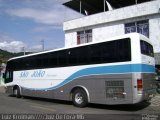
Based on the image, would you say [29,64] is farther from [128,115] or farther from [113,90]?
[128,115]

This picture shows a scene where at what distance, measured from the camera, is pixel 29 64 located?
1897cm

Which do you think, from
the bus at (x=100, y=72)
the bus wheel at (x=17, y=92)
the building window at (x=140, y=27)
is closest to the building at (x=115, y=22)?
the building window at (x=140, y=27)

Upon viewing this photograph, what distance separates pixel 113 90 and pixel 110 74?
78 cm

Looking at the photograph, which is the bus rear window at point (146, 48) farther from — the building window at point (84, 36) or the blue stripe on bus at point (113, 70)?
the building window at point (84, 36)

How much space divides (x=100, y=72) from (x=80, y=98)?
2.07 m

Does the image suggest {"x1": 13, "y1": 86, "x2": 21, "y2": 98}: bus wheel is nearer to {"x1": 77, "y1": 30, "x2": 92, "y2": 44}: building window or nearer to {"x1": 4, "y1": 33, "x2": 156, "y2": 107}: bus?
{"x1": 4, "y1": 33, "x2": 156, "y2": 107}: bus

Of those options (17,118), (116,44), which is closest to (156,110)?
(116,44)

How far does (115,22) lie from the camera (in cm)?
2728

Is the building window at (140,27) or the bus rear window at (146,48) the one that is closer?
the bus rear window at (146,48)

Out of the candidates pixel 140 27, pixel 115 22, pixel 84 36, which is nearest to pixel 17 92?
pixel 115 22

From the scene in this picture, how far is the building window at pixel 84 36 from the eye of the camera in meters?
30.2

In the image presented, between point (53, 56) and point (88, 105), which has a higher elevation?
point (53, 56)

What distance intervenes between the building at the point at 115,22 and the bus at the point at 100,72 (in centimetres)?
1050

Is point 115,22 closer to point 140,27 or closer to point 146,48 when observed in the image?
point 140,27
